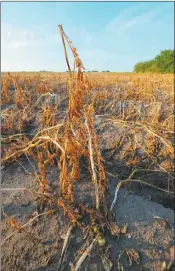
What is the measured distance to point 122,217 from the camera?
164 centimetres

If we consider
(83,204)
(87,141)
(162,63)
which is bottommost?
(83,204)

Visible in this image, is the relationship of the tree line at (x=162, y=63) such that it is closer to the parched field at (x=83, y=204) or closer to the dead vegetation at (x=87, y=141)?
the dead vegetation at (x=87, y=141)

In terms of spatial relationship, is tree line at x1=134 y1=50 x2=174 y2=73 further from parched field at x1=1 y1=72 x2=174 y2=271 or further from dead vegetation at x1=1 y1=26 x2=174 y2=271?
parched field at x1=1 y1=72 x2=174 y2=271

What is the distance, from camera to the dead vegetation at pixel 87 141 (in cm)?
144

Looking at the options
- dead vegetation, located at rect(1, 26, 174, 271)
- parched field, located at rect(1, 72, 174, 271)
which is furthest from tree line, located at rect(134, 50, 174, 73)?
parched field, located at rect(1, 72, 174, 271)

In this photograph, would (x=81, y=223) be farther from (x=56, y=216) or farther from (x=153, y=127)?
(x=153, y=127)

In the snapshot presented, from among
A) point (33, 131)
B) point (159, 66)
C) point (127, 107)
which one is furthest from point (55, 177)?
point (159, 66)

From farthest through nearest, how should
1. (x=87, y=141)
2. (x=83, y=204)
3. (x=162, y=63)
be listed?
(x=162, y=63)
(x=87, y=141)
(x=83, y=204)

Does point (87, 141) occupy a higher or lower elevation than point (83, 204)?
higher

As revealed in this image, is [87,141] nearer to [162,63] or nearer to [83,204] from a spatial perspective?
[83,204]

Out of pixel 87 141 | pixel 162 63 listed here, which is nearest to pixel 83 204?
pixel 87 141

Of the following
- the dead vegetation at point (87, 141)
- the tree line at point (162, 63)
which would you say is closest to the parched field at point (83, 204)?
the dead vegetation at point (87, 141)

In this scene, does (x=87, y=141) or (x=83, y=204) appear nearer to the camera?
(x=83, y=204)

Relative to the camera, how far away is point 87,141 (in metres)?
1.92
